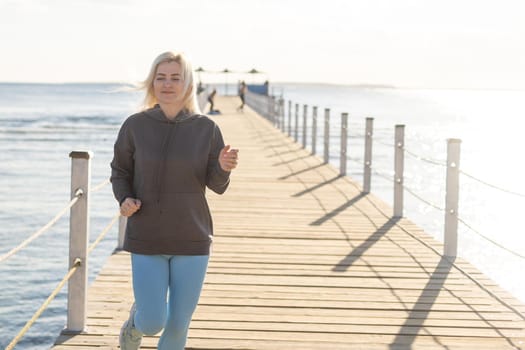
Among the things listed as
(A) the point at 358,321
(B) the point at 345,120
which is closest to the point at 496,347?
(A) the point at 358,321

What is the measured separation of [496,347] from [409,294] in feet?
3.83

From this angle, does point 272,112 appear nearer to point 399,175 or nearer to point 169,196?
point 399,175

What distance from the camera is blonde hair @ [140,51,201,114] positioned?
3.45 m

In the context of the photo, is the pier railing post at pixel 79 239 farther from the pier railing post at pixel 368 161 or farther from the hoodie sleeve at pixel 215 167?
the pier railing post at pixel 368 161

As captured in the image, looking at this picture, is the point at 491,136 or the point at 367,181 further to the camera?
the point at 491,136

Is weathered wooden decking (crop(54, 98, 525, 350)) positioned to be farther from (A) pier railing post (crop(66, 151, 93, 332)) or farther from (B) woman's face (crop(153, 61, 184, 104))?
(B) woman's face (crop(153, 61, 184, 104))

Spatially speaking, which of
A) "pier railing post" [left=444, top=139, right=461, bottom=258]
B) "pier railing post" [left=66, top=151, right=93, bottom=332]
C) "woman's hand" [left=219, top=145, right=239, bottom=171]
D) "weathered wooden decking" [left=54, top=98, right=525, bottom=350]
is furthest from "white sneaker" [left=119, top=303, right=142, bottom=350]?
"pier railing post" [left=444, top=139, right=461, bottom=258]

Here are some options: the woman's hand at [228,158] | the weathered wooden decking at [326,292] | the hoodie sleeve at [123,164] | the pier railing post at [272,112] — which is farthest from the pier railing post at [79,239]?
the pier railing post at [272,112]

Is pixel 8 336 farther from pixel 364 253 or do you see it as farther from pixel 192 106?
pixel 192 106

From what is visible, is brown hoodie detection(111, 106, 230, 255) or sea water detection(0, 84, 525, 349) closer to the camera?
brown hoodie detection(111, 106, 230, 255)

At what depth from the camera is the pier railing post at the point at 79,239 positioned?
4.64 meters

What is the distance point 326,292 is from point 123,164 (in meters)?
2.58

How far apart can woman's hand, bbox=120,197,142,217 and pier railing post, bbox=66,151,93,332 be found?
1288 mm

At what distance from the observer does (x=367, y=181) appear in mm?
11180
